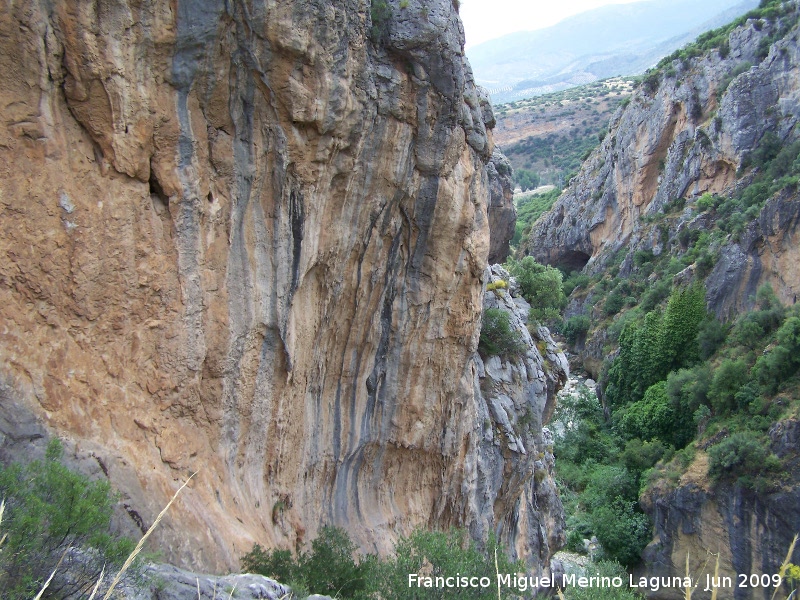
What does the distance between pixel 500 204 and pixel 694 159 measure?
2432 cm

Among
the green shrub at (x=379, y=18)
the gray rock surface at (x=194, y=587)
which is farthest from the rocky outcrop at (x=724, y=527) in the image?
the green shrub at (x=379, y=18)

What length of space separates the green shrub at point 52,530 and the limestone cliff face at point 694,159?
36.9m

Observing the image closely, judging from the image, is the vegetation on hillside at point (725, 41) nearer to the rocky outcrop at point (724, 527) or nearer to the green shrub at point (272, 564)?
the rocky outcrop at point (724, 527)

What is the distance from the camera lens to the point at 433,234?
13.0 meters

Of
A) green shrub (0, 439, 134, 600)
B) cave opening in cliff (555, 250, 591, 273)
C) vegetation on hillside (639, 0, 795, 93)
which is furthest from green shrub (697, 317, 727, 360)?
green shrub (0, 439, 134, 600)

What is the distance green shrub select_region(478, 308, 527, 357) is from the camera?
18797 millimetres

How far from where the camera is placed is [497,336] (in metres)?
19.0

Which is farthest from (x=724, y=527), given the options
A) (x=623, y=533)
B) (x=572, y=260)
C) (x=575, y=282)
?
(x=572, y=260)

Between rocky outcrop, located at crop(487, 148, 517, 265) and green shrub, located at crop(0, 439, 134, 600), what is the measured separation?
20.3 metres

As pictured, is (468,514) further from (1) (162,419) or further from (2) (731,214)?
(2) (731,214)

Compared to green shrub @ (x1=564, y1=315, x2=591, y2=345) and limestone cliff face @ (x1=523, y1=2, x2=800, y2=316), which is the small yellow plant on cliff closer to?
limestone cliff face @ (x1=523, y1=2, x2=800, y2=316)

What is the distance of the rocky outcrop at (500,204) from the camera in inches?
1123

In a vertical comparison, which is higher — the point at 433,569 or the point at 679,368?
the point at 433,569

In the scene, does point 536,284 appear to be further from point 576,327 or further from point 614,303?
point 576,327
